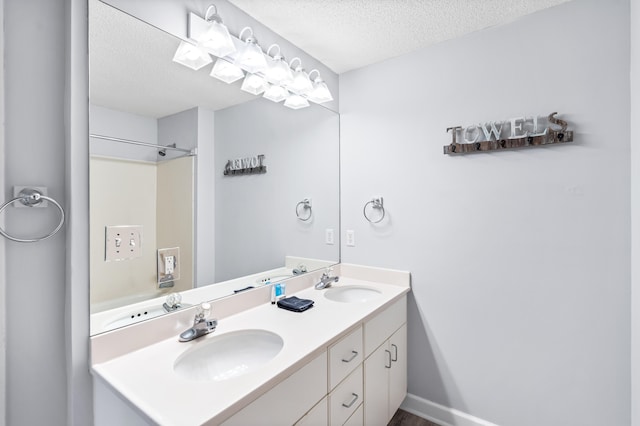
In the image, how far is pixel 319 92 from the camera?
6.61 ft

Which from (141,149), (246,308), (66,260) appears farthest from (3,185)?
(246,308)

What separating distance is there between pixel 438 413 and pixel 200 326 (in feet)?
5.29

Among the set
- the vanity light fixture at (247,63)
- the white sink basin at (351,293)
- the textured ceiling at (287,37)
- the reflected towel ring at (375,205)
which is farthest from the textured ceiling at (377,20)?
the white sink basin at (351,293)

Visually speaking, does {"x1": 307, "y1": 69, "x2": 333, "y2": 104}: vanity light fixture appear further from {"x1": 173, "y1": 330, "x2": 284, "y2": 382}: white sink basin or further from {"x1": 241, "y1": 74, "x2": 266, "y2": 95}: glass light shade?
{"x1": 173, "y1": 330, "x2": 284, "y2": 382}: white sink basin

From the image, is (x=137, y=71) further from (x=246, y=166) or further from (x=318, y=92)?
(x=318, y=92)

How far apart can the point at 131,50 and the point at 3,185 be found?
0.67 m

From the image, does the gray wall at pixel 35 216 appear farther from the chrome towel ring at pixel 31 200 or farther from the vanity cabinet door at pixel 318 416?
the vanity cabinet door at pixel 318 416

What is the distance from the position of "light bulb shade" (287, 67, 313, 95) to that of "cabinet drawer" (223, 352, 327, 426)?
1534 millimetres

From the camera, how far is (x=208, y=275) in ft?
4.88

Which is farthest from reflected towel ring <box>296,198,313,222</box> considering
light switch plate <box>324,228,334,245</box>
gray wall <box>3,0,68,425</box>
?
gray wall <box>3,0,68,425</box>

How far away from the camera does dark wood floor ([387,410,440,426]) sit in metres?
1.90

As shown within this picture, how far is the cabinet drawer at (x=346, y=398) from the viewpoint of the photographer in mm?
1250

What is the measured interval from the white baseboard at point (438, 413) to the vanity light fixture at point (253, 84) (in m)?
2.18

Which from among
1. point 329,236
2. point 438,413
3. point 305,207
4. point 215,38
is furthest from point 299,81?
point 438,413
